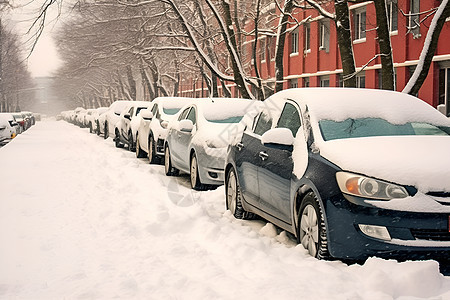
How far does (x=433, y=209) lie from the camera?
15.3 feet

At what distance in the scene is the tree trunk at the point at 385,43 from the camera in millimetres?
12430

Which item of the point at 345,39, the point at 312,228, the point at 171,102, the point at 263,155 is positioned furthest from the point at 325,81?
the point at 312,228

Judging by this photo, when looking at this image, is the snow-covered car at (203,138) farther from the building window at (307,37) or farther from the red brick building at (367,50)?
the building window at (307,37)

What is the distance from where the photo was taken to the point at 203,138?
10367mm

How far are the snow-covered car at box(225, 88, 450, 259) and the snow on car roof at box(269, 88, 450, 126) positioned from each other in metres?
0.01

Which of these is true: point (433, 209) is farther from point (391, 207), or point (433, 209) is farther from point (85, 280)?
point (85, 280)

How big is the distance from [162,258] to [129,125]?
47.2 feet

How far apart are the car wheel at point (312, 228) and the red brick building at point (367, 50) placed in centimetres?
1061

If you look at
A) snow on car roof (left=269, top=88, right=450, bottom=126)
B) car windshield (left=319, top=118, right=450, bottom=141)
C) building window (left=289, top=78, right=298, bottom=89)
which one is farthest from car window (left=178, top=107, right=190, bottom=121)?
building window (left=289, top=78, right=298, bottom=89)

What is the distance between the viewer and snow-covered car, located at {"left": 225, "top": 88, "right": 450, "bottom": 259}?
4.74 metres

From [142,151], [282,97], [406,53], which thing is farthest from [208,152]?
[406,53]

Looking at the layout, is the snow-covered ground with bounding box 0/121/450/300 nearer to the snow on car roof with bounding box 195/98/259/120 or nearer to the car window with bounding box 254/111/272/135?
the car window with bounding box 254/111/272/135

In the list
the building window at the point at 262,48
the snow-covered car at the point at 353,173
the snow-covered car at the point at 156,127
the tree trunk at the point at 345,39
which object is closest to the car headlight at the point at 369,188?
the snow-covered car at the point at 353,173

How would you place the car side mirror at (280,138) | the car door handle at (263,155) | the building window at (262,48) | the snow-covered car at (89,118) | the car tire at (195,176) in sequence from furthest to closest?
the building window at (262,48)
the snow-covered car at (89,118)
the car tire at (195,176)
the car door handle at (263,155)
the car side mirror at (280,138)
